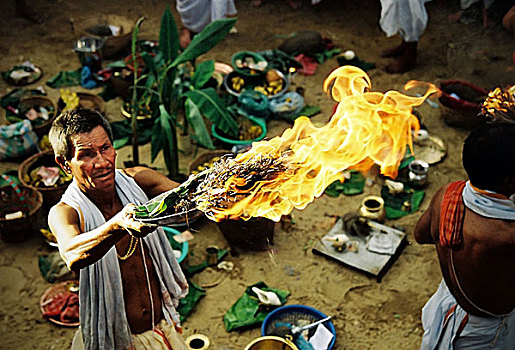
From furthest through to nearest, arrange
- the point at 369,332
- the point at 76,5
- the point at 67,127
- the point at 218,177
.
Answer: the point at 76,5 → the point at 369,332 → the point at 67,127 → the point at 218,177

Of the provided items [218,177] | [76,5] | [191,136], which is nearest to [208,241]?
[191,136]

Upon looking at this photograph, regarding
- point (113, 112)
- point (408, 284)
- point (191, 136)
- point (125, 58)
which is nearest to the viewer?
point (408, 284)

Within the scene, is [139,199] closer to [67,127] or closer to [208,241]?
[67,127]

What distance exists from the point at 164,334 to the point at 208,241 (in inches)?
108

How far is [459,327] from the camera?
13.0ft

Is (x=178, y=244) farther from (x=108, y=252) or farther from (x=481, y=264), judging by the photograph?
(x=481, y=264)

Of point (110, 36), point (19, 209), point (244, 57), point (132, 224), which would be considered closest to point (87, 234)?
point (132, 224)

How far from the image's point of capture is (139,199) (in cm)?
369

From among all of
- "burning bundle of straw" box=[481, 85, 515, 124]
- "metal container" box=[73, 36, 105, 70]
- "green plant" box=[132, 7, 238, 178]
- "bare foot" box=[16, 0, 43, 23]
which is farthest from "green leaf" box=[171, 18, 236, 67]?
"bare foot" box=[16, 0, 43, 23]

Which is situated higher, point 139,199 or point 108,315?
point 139,199

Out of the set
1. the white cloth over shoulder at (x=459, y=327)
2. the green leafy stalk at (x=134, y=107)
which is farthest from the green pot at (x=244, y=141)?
the white cloth over shoulder at (x=459, y=327)

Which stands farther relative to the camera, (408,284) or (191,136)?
(191,136)

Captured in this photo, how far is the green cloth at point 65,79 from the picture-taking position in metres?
9.23

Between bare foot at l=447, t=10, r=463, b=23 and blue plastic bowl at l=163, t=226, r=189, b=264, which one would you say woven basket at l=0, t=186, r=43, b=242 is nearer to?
blue plastic bowl at l=163, t=226, r=189, b=264
